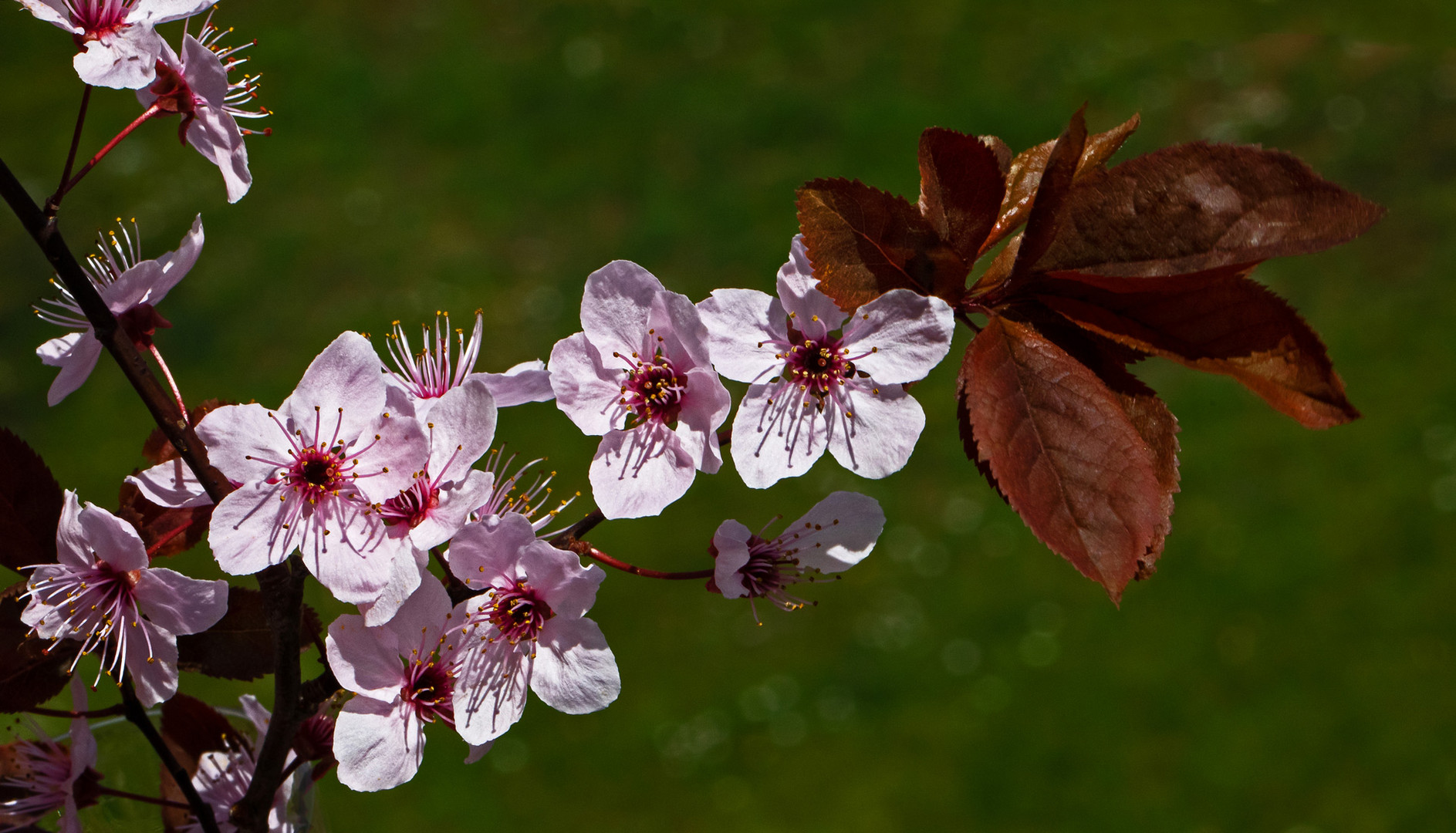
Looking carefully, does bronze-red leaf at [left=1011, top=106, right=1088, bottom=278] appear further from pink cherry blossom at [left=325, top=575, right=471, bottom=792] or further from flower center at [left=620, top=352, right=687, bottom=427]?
pink cherry blossom at [left=325, top=575, right=471, bottom=792]

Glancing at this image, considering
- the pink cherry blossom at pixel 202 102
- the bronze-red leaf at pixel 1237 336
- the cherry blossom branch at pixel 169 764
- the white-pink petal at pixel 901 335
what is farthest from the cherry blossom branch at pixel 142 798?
the bronze-red leaf at pixel 1237 336

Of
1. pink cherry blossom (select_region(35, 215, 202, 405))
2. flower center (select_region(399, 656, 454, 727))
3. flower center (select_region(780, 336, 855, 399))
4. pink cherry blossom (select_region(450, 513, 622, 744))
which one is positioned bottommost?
flower center (select_region(399, 656, 454, 727))

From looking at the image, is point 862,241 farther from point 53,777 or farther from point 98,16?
point 53,777

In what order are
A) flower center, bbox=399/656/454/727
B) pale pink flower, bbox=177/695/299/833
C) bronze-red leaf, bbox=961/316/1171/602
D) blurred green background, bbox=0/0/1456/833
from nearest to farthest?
1. bronze-red leaf, bbox=961/316/1171/602
2. flower center, bbox=399/656/454/727
3. pale pink flower, bbox=177/695/299/833
4. blurred green background, bbox=0/0/1456/833

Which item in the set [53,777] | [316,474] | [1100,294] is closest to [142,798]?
[53,777]

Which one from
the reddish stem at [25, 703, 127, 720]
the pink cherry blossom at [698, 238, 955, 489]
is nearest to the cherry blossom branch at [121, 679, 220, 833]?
the reddish stem at [25, 703, 127, 720]

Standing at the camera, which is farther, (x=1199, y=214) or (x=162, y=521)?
(x=162, y=521)
